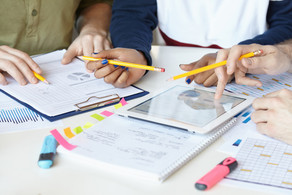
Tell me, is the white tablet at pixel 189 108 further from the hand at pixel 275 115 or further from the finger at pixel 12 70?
the finger at pixel 12 70

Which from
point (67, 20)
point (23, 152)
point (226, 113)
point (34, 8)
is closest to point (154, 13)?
point (67, 20)

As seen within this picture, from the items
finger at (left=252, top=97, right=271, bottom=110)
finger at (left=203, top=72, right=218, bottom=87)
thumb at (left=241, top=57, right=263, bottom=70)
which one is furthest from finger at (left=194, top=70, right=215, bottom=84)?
finger at (left=252, top=97, right=271, bottom=110)

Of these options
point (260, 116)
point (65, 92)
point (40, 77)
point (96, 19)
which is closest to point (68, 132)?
point (65, 92)

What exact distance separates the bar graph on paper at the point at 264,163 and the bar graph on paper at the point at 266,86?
0.28 m

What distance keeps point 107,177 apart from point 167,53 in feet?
2.66

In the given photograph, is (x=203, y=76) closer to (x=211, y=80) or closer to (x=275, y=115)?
(x=211, y=80)

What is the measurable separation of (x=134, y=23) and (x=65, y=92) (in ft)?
1.62

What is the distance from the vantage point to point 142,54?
1223mm

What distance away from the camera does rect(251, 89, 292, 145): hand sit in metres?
0.81

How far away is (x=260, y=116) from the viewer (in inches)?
33.7

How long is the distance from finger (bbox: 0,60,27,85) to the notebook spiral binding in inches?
23.4

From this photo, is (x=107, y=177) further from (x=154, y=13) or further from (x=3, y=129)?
(x=154, y=13)

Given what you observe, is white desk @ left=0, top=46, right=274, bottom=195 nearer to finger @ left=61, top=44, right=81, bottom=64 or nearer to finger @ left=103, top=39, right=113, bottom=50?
finger @ left=61, top=44, right=81, bottom=64

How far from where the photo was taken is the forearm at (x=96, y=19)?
1.53 m
